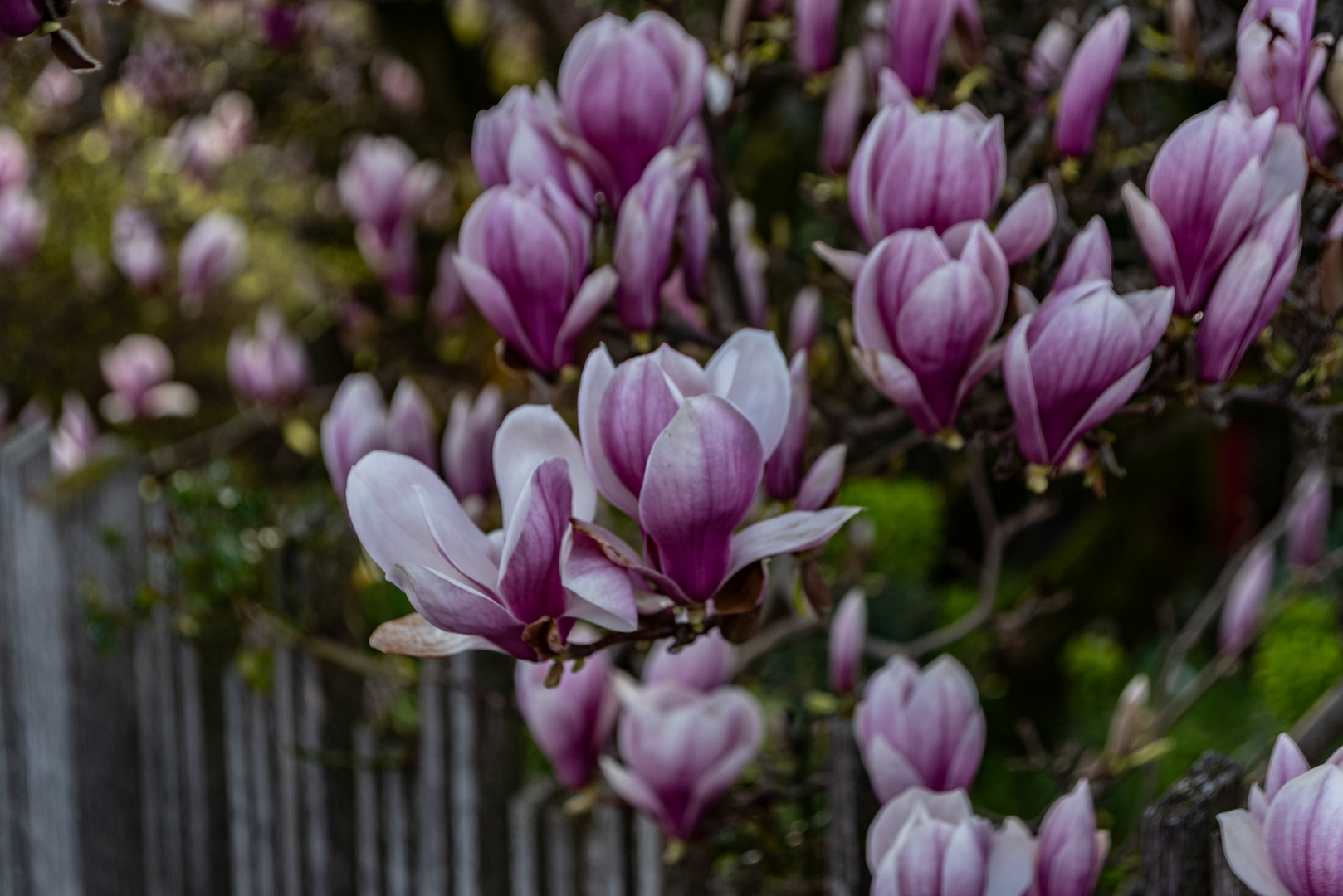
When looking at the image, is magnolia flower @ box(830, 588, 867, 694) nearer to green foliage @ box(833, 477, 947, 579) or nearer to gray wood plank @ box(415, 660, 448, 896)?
gray wood plank @ box(415, 660, 448, 896)

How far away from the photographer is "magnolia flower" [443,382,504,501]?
1459 millimetres

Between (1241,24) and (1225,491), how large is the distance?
8.99 ft

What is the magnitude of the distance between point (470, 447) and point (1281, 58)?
93 centimetres

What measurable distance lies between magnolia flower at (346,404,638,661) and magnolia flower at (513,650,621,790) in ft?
1.16

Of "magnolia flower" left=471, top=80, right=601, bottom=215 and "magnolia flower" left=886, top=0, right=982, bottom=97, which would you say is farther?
"magnolia flower" left=886, top=0, right=982, bottom=97

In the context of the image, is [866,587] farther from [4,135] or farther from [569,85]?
[4,135]

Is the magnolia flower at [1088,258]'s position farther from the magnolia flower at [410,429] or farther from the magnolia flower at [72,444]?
the magnolia flower at [72,444]

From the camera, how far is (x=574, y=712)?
1.26 meters

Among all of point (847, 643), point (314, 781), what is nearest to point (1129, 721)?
point (847, 643)

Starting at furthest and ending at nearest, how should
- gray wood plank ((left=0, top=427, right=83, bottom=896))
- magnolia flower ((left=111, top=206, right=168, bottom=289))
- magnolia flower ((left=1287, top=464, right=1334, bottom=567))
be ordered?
1. magnolia flower ((left=111, top=206, right=168, bottom=289))
2. gray wood plank ((left=0, top=427, right=83, bottom=896))
3. magnolia flower ((left=1287, top=464, right=1334, bottom=567))

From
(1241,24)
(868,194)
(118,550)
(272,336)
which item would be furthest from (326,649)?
(1241,24)

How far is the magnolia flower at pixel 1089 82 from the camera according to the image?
1118mm

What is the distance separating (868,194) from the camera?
3.37 feet

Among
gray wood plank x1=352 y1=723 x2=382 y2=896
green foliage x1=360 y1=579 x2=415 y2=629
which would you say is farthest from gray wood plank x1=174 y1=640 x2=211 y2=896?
gray wood plank x1=352 y1=723 x2=382 y2=896
